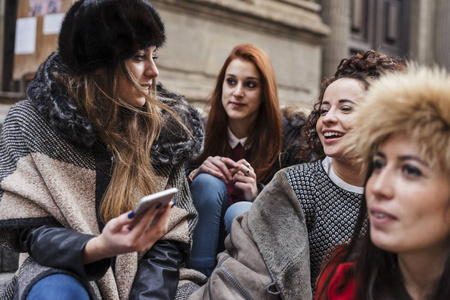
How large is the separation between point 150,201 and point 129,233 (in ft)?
0.68

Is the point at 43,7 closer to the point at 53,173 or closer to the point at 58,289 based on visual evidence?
the point at 53,173

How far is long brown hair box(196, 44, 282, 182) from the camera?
3428 mm

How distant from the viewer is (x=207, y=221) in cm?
293

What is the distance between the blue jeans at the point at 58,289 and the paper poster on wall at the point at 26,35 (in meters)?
3.00

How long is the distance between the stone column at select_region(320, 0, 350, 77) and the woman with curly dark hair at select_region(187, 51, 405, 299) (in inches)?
208

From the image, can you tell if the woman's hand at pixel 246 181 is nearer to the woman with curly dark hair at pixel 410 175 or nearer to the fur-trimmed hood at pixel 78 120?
the fur-trimmed hood at pixel 78 120

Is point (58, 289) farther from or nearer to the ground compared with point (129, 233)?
nearer to the ground

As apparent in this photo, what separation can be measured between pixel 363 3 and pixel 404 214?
26.6ft

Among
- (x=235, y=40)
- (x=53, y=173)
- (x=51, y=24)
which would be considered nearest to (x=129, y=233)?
(x=53, y=173)

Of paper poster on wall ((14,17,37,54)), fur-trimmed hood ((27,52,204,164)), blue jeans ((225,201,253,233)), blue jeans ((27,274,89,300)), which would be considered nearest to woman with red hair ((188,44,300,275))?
blue jeans ((225,201,253,233))

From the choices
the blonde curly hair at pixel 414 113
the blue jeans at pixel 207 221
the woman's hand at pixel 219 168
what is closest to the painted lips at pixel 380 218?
the blonde curly hair at pixel 414 113

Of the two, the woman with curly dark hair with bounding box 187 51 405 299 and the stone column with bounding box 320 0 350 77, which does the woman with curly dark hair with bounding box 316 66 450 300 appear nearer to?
the woman with curly dark hair with bounding box 187 51 405 299

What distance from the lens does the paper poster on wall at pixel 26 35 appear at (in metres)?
4.45

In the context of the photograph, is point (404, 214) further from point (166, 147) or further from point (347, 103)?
point (166, 147)
